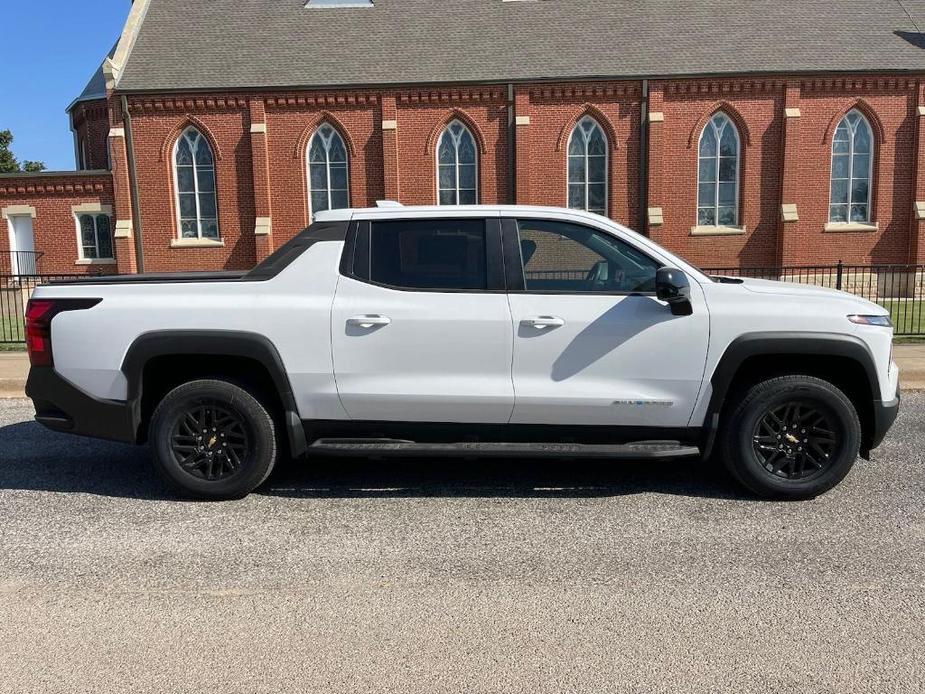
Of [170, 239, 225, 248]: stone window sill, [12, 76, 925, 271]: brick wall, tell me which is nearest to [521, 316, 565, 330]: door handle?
[12, 76, 925, 271]: brick wall

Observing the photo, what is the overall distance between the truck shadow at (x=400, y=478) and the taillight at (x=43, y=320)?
39.9 inches

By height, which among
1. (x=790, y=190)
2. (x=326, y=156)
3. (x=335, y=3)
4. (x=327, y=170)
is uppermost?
(x=335, y=3)

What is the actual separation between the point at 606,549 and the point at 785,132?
21225 millimetres

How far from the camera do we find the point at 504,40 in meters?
23.0

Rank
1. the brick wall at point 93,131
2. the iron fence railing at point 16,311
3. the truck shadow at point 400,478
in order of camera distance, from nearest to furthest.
Answer: the truck shadow at point 400,478 → the iron fence railing at point 16,311 → the brick wall at point 93,131

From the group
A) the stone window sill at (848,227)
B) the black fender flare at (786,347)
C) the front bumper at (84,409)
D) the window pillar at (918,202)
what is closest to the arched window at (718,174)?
the stone window sill at (848,227)

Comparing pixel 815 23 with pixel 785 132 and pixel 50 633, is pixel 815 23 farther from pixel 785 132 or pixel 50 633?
pixel 50 633

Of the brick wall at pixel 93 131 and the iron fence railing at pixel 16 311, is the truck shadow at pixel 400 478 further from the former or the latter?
the brick wall at pixel 93 131

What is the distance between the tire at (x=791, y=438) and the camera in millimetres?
4410

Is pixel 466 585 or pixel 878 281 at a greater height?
pixel 878 281

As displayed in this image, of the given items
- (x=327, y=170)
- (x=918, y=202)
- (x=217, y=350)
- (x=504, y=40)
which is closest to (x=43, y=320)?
(x=217, y=350)

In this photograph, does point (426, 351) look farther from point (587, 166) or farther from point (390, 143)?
point (587, 166)

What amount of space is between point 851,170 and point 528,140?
33.9 ft

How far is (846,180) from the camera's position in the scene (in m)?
22.0
